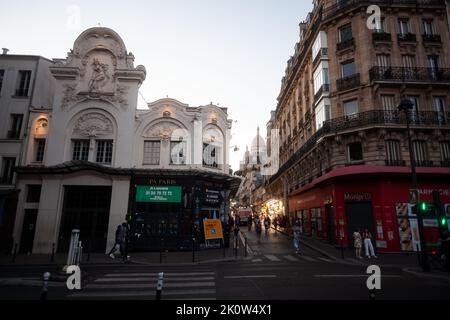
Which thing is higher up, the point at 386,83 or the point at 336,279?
the point at 386,83

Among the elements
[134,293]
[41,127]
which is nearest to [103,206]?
[41,127]

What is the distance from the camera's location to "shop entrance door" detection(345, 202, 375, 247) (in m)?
18.7

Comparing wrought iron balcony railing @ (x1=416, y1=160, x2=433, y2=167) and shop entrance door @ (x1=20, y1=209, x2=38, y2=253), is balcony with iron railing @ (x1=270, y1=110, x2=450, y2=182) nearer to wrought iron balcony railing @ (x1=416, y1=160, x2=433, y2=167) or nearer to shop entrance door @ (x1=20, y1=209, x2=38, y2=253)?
wrought iron balcony railing @ (x1=416, y1=160, x2=433, y2=167)

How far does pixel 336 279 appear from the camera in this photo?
9.28 m

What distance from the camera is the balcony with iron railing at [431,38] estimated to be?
20.7 meters

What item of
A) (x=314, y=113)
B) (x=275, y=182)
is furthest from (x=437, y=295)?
(x=275, y=182)

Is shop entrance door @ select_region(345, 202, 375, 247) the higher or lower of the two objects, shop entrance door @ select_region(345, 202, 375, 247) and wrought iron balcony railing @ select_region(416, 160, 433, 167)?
the lower

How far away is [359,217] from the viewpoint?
19.0m

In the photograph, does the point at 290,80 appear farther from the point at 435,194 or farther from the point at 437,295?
the point at 437,295

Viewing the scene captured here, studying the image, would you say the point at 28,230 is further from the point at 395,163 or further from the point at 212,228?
the point at 395,163

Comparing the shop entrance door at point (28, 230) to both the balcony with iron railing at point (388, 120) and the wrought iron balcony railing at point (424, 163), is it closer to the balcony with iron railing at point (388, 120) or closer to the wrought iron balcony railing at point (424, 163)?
the balcony with iron railing at point (388, 120)

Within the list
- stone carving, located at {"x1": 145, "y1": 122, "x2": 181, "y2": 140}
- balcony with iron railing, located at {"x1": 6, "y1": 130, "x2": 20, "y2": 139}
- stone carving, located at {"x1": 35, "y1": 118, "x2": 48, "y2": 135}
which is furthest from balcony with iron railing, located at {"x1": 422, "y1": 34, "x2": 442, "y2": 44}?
balcony with iron railing, located at {"x1": 6, "y1": 130, "x2": 20, "y2": 139}

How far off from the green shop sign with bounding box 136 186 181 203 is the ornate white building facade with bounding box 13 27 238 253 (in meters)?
0.07
